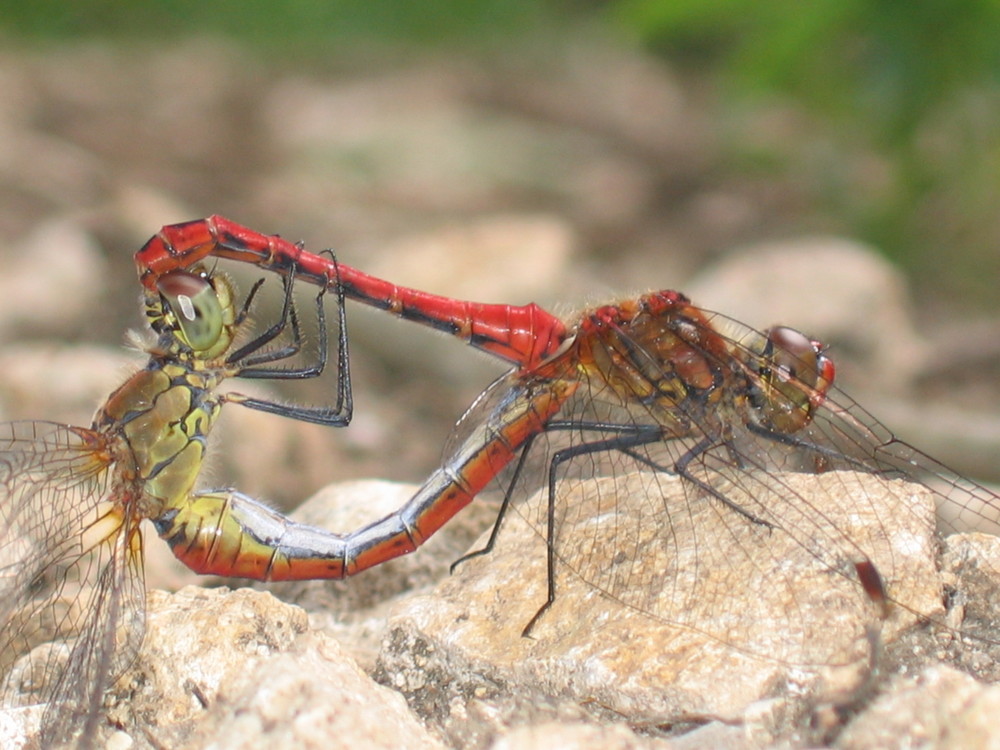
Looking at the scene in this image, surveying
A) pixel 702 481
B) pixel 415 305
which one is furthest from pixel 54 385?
pixel 702 481

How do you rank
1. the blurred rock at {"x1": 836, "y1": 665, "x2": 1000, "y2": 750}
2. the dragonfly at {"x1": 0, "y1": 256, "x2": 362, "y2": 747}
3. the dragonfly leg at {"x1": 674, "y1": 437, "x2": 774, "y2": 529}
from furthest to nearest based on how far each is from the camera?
the dragonfly at {"x1": 0, "y1": 256, "x2": 362, "y2": 747}, the dragonfly leg at {"x1": 674, "y1": 437, "x2": 774, "y2": 529}, the blurred rock at {"x1": 836, "y1": 665, "x2": 1000, "y2": 750}

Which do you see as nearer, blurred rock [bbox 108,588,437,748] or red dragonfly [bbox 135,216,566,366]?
blurred rock [bbox 108,588,437,748]

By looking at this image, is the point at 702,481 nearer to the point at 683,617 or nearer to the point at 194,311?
the point at 683,617

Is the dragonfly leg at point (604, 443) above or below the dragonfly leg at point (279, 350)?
below

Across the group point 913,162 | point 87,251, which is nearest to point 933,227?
point 913,162

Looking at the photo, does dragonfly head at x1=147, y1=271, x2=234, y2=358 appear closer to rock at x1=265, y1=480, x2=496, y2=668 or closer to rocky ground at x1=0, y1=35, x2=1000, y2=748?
rocky ground at x1=0, y1=35, x2=1000, y2=748

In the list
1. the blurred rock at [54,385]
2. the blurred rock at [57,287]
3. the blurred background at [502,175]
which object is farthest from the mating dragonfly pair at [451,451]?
the blurred rock at [57,287]

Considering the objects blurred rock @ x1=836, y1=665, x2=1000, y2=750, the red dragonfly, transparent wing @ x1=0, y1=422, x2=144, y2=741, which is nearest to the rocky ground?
blurred rock @ x1=836, y1=665, x2=1000, y2=750

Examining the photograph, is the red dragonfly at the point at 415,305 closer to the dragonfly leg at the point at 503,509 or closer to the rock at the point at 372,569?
the dragonfly leg at the point at 503,509
